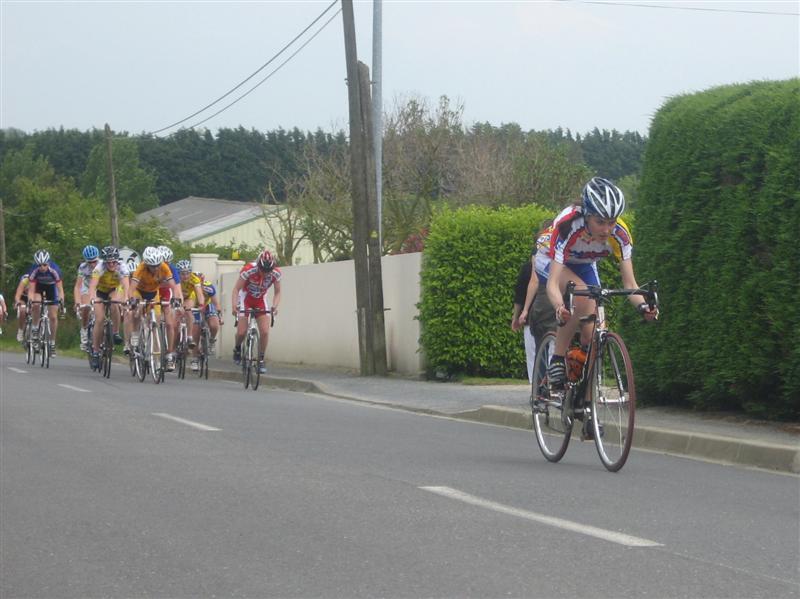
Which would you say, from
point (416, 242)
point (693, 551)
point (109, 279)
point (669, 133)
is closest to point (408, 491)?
point (693, 551)

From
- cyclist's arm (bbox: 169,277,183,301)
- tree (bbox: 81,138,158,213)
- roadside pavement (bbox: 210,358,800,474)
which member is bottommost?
roadside pavement (bbox: 210,358,800,474)

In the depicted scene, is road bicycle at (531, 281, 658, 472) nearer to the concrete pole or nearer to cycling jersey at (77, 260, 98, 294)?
the concrete pole

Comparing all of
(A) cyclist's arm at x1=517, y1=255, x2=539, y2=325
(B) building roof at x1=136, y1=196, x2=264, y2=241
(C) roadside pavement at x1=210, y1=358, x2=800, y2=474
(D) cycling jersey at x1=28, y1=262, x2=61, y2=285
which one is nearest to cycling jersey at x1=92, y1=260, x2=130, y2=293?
(C) roadside pavement at x1=210, y1=358, x2=800, y2=474

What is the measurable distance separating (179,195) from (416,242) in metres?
88.8

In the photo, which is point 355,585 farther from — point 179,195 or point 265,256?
point 179,195

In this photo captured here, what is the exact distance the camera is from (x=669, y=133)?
12.9 meters

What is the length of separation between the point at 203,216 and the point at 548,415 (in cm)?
8472

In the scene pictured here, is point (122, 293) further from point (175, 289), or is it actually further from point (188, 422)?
point (188, 422)

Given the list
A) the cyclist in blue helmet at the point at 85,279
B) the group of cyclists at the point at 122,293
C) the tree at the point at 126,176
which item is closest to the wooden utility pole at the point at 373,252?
the group of cyclists at the point at 122,293

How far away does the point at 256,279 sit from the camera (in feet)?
62.9

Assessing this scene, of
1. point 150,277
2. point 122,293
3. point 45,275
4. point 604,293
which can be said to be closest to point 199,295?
point 122,293

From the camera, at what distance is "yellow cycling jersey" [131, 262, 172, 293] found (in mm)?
19078

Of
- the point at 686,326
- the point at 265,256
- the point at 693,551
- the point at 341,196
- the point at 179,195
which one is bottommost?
the point at 693,551

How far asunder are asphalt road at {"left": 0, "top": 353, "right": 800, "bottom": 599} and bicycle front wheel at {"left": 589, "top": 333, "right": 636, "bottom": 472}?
0.68 feet
